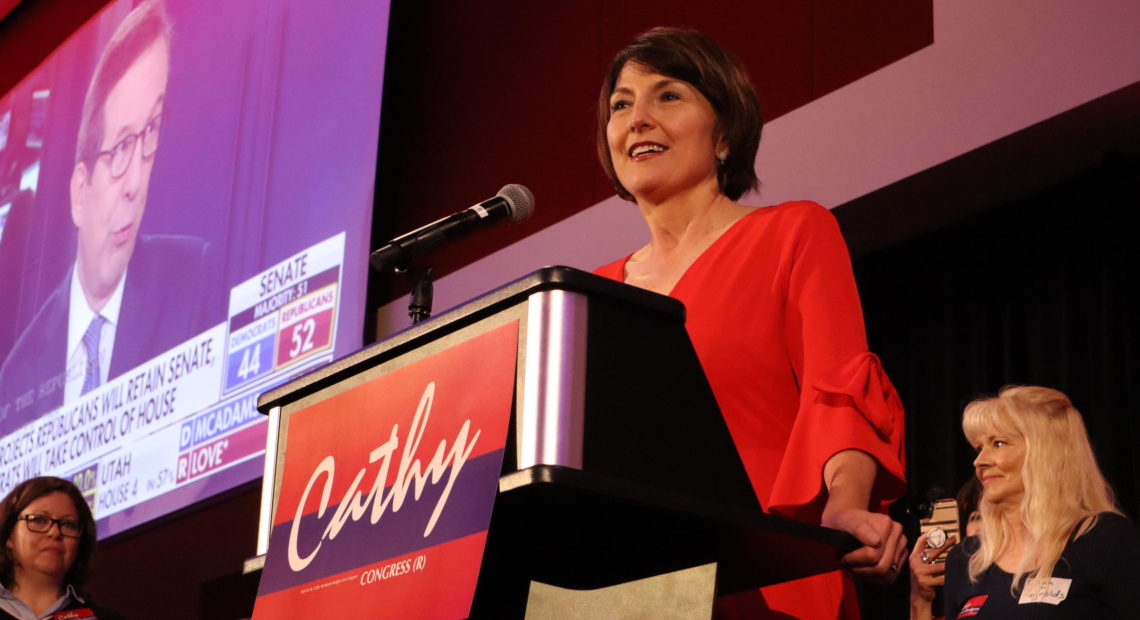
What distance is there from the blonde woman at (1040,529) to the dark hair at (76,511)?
1.81 metres

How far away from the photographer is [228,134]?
473 cm

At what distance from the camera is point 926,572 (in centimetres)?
313

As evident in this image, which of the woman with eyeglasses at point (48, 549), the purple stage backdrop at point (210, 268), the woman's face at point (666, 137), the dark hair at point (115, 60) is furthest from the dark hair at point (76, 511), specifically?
the dark hair at point (115, 60)

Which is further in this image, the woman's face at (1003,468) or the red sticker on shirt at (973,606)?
the woman's face at (1003,468)

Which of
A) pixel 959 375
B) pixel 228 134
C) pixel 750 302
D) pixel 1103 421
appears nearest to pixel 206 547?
pixel 228 134

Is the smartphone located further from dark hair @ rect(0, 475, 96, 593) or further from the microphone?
the microphone

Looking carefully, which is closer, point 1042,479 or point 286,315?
point 1042,479

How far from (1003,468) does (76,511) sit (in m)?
1.95

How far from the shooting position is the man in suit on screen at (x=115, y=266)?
4633mm

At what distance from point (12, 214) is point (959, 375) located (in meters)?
4.00

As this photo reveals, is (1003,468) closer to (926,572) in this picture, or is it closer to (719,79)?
(926,572)

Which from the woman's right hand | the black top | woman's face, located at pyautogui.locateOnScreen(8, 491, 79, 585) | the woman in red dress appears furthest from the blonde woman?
woman's face, located at pyautogui.locateOnScreen(8, 491, 79, 585)

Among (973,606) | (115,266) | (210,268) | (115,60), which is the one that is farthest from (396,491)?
(115,60)

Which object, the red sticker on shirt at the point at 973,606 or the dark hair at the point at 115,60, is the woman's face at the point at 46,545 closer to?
the red sticker on shirt at the point at 973,606
